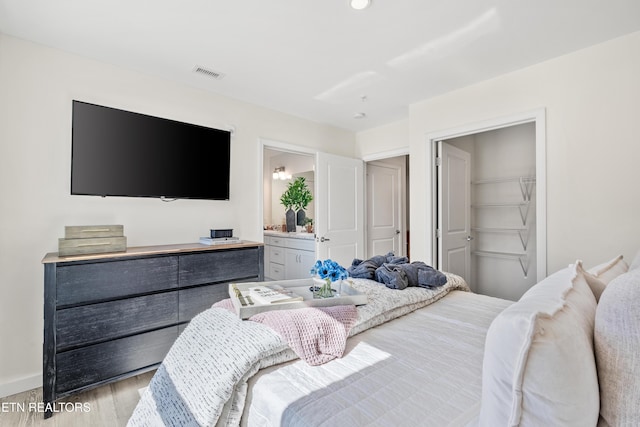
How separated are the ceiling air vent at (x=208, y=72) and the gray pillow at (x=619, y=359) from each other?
2.94 metres

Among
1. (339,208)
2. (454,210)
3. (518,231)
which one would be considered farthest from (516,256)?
(339,208)

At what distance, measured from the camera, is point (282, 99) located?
330 centimetres

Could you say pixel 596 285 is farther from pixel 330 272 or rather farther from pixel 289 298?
pixel 289 298

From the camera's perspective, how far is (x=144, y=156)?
8.36 feet

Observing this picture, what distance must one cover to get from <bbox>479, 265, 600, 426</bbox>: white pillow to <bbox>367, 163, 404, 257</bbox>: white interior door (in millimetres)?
3978

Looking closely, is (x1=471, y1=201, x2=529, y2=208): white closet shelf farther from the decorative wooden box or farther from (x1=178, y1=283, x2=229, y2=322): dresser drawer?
the decorative wooden box

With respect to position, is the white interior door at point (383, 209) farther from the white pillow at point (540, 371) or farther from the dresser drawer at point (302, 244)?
the white pillow at point (540, 371)

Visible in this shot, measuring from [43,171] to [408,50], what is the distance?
9.40 ft

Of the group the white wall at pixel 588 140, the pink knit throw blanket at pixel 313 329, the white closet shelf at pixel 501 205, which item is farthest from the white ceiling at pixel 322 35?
the pink knit throw blanket at pixel 313 329

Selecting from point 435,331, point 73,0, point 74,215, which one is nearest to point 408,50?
point 435,331

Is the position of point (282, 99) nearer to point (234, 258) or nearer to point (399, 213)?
point (234, 258)

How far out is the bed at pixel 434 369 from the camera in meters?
0.59

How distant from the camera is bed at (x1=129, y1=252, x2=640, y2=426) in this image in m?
0.59

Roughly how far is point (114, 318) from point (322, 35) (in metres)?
2.43
